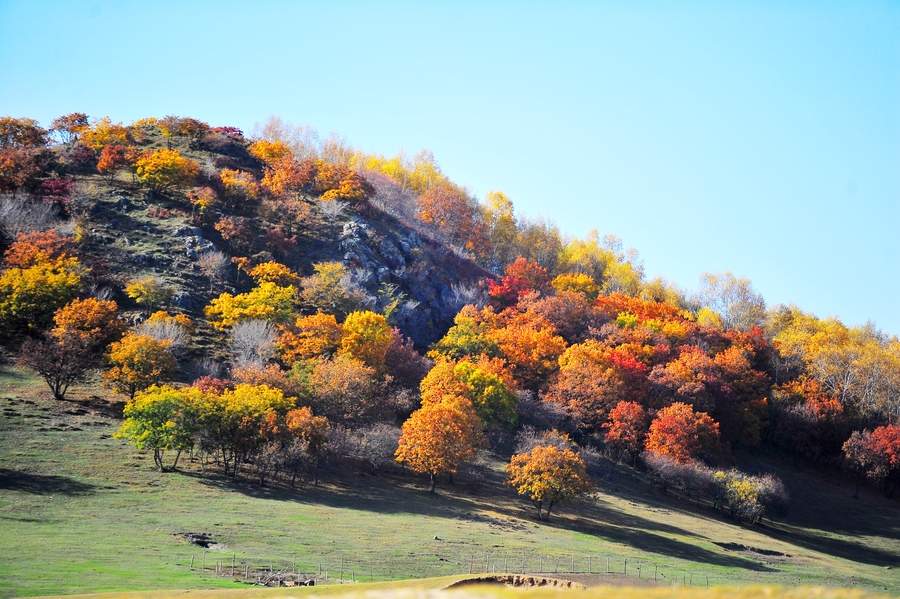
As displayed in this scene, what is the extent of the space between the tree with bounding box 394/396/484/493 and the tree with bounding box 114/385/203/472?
59.7 ft

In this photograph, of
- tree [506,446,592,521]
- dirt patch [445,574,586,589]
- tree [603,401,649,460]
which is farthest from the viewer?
tree [603,401,649,460]

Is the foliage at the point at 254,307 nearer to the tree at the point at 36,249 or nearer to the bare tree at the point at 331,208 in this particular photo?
the tree at the point at 36,249

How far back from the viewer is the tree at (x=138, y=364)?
215ft

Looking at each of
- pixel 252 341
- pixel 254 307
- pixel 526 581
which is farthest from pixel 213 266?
pixel 526 581

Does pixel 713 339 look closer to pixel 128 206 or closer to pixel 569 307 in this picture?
pixel 569 307

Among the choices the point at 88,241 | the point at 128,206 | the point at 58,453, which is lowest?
the point at 58,453

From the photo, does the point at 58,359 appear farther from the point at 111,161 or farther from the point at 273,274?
the point at 111,161

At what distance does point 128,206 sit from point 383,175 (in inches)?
2583

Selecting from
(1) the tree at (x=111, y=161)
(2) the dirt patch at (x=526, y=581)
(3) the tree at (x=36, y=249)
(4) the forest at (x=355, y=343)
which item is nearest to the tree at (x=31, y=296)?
(4) the forest at (x=355, y=343)

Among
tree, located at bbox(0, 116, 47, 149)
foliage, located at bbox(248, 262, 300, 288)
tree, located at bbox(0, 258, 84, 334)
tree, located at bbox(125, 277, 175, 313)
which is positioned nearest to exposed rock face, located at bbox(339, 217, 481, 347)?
foliage, located at bbox(248, 262, 300, 288)

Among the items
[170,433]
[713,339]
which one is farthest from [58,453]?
[713,339]

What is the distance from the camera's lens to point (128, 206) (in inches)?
4082

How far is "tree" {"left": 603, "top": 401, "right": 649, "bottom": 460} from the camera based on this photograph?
8456 centimetres

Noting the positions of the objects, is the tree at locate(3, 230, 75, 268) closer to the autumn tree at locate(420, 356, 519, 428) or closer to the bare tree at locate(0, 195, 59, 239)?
the bare tree at locate(0, 195, 59, 239)
